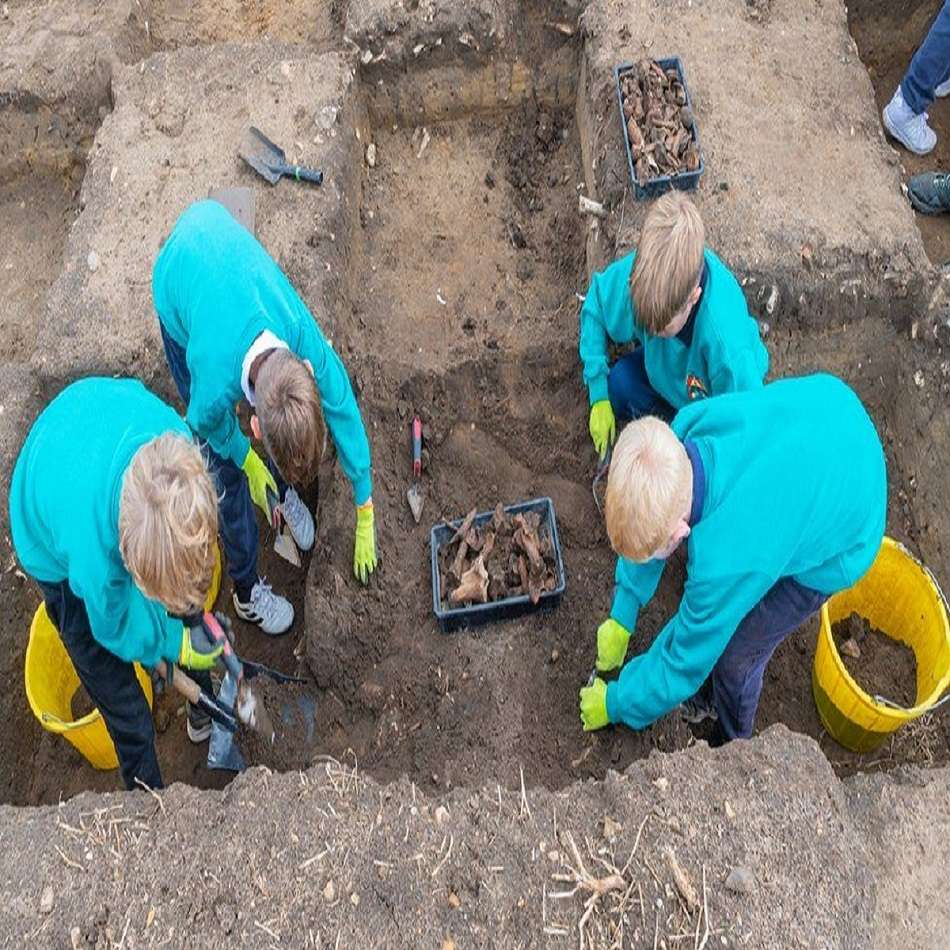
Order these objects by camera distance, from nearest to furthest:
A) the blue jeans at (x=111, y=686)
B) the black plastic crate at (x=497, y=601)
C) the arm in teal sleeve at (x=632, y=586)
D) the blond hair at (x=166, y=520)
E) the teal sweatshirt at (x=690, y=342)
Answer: the blond hair at (x=166, y=520), the blue jeans at (x=111, y=686), the arm in teal sleeve at (x=632, y=586), the teal sweatshirt at (x=690, y=342), the black plastic crate at (x=497, y=601)

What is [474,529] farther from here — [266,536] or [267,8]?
[267,8]

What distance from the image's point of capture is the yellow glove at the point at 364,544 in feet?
12.8

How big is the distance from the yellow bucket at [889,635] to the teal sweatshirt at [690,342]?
1053 millimetres

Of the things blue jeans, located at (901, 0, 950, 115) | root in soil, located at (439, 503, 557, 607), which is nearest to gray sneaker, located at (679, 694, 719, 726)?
root in soil, located at (439, 503, 557, 607)

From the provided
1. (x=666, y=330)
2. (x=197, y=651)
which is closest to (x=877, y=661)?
(x=666, y=330)

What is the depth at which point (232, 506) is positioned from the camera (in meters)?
3.80

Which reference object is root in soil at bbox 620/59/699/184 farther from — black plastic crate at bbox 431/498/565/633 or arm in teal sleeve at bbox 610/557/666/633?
arm in teal sleeve at bbox 610/557/666/633

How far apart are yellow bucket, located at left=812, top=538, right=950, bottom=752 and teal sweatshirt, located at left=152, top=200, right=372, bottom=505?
88.1 inches

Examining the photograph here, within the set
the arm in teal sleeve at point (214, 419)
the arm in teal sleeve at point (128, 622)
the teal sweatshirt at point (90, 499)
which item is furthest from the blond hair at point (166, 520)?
the arm in teal sleeve at point (214, 419)

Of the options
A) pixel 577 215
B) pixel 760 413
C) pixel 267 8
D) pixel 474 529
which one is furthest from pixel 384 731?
pixel 267 8

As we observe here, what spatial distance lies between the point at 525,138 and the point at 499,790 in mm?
4334

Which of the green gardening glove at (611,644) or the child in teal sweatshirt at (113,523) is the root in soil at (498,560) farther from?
the child in teal sweatshirt at (113,523)

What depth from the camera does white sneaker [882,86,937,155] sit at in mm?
5633

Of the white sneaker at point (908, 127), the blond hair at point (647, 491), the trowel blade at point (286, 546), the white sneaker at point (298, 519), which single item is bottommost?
the trowel blade at point (286, 546)
